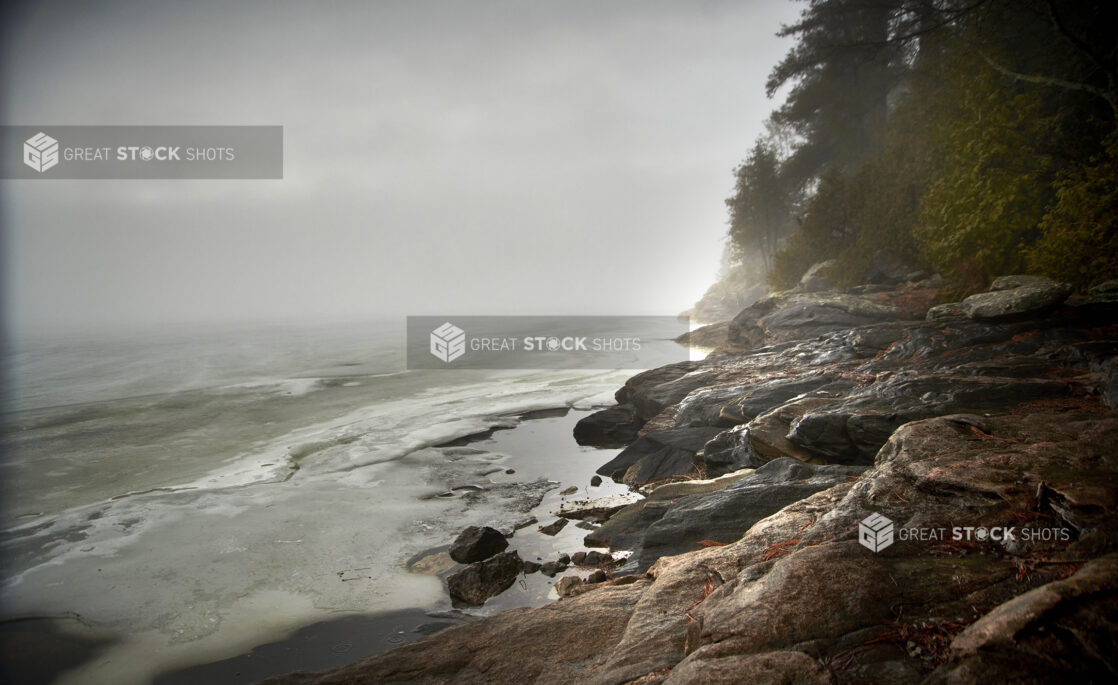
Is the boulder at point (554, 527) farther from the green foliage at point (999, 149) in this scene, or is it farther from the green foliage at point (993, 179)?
the green foliage at point (993, 179)

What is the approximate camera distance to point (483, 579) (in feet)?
20.8

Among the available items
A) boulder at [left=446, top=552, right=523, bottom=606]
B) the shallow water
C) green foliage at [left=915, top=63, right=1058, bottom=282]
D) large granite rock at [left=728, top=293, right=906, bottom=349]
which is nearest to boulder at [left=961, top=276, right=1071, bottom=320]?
green foliage at [left=915, top=63, right=1058, bottom=282]

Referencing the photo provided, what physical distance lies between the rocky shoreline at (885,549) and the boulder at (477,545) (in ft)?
5.42

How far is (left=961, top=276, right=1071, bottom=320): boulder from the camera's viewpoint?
28.7 feet

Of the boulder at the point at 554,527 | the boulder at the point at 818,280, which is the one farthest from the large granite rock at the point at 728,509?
the boulder at the point at 818,280

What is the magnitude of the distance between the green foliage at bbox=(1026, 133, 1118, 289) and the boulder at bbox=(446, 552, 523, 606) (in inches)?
534

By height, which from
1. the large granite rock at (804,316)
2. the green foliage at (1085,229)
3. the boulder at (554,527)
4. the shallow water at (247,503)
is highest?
the green foliage at (1085,229)

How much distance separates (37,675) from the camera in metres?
5.26

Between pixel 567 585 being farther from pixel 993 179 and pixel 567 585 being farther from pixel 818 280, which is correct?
pixel 818 280

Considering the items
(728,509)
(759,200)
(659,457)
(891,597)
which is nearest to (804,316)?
(659,457)

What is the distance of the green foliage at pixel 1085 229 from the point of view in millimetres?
10156

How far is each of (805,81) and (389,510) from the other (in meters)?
35.7

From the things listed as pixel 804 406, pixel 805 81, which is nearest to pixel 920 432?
pixel 804 406

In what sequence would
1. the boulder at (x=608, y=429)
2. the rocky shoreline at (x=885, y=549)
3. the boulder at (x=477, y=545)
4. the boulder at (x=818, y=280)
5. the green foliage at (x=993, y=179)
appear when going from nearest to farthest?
the rocky shoreline at (x=885, y=549)
the boulder at (x=477, y=545)
the green foliage at (x=993, y=179)
the boulder at (x=608, y=429)
the boulder at (x=818, y=280)
